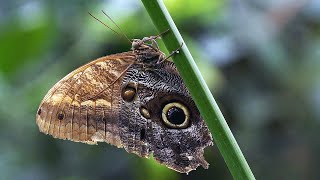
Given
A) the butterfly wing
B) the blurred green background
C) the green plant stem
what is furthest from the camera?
the blurred green background

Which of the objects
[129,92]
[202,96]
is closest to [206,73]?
[129,92]

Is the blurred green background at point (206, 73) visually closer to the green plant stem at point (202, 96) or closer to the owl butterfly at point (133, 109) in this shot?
the owl butterfly at point (133, 109)

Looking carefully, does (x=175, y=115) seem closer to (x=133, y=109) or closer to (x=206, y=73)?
(x=133, y=109)

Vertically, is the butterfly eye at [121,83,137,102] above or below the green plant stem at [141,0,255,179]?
above

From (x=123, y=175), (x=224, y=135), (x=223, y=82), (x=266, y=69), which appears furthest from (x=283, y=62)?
(x=224, y=135)

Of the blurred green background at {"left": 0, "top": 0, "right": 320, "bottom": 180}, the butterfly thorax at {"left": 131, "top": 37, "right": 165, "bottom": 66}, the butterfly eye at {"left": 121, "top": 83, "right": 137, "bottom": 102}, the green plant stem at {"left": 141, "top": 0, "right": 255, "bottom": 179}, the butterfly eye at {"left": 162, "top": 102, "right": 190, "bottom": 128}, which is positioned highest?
the blurred green background at {"left": 0, "top": 0, "right": 320, "bottom": 180}

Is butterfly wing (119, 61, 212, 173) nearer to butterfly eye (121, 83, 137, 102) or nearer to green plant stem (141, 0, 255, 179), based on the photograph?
butterfly eye (121, 83, 137, 102)

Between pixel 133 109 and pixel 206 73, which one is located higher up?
pixel 206 73

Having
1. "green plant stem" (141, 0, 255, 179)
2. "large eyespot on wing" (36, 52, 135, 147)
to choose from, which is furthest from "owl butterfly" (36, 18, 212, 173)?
"green plant stem" (141, 0, 255, 179)
